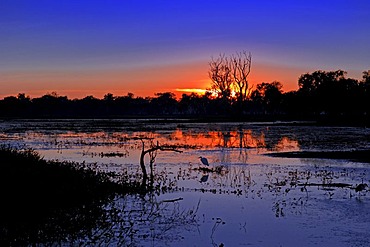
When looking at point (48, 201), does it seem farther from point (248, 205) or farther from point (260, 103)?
point (260, 103)

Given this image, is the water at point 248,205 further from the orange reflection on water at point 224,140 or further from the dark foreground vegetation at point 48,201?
the orange reflection on water at point 224,140

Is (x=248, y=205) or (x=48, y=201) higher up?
(x=48, y=201)

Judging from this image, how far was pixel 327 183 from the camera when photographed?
61.9 ft

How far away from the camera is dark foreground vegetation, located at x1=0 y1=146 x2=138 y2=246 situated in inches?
448

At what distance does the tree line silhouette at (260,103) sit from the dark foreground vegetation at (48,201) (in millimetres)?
81501

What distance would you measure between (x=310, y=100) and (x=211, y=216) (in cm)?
10255

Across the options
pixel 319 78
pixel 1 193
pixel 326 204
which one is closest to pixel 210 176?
pixel 326 204

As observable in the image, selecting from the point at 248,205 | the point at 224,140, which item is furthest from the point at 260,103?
the point at 248,205

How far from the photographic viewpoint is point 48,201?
14.7m

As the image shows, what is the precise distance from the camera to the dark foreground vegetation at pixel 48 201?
11391 millimetres

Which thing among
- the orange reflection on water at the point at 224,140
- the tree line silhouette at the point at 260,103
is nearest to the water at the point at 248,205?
the orange reflection on water at the point at 224,140

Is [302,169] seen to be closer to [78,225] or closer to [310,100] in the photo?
[78,225]

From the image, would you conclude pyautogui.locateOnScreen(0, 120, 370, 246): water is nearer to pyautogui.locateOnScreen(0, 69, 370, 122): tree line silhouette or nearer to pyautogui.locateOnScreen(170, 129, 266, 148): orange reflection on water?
pyautogui.locateOnScreen(170, 129, 266, 148): orange reflection on water

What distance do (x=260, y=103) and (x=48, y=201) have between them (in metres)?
157
